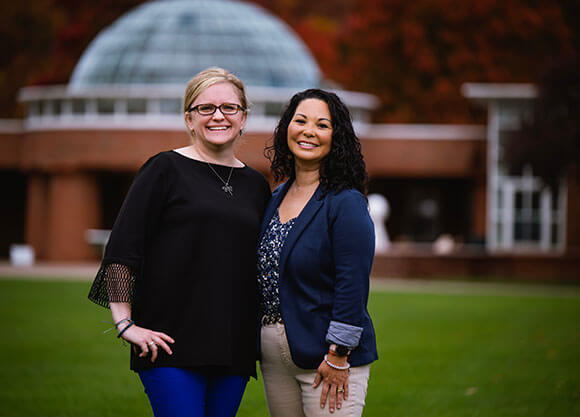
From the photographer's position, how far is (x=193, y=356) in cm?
421

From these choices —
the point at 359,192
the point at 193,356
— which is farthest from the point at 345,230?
the point at 193,356

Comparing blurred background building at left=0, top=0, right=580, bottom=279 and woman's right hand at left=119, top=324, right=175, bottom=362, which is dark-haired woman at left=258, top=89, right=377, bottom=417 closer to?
woman's right hand at left=119, top=324, right=175, bottom=362

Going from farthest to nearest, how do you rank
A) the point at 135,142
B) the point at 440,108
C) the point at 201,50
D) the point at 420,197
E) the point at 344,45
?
the point at 344,45 → the point at 440,108 → the point at 420,197 → the point at 201,50 → the point at 135,142

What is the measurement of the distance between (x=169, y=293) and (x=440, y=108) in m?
36.1

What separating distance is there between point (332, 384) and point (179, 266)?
0.88 metres

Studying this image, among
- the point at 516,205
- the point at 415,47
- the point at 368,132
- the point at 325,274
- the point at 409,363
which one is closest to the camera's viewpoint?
the point at 325,274

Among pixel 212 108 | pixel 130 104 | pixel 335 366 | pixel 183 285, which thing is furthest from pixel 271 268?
pixel 130 104

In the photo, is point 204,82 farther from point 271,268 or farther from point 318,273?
point 318,273

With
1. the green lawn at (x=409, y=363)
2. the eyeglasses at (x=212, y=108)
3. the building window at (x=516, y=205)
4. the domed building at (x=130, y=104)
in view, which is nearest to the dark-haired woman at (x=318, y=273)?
the eyeglasses at (x=212, y=108)

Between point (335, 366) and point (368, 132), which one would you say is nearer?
point (335, 366)

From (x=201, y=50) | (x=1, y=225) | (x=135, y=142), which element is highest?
(x=201, y=50)

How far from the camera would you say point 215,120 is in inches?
173

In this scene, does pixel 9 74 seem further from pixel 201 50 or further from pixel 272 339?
pixel 272 339

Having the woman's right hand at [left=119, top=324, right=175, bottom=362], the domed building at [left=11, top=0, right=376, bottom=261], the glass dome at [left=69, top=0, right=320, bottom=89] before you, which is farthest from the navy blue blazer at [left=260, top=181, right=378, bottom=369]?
the glass dome at [left=69, top=0, right=320, bottom=89]
